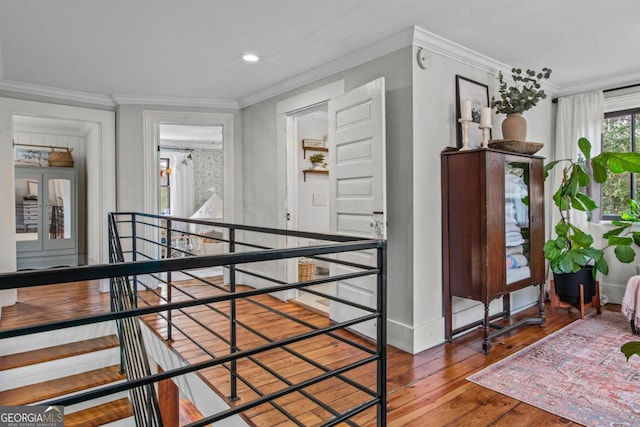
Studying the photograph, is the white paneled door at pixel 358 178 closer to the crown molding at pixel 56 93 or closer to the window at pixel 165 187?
the crown molding at pixel 56 93

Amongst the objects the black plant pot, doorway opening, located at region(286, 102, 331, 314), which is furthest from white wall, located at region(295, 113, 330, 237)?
the black plant pot

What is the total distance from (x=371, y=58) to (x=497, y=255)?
182 cm

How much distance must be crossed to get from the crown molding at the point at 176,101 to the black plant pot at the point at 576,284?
13.5 feet

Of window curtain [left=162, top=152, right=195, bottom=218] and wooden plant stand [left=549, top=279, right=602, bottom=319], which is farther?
window curtain [left=162, top=152, right=195, bottom=218]

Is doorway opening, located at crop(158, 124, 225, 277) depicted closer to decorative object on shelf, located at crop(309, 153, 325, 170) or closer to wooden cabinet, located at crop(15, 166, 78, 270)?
wooden cabinet, located at crop(15, 166, 78, 270)

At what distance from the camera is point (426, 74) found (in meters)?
2.98

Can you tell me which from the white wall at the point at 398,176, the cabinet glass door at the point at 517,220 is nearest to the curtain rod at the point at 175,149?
the white wall at the point at 398,176

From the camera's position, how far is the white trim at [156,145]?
4828 mm

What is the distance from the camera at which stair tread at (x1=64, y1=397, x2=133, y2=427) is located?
292cm

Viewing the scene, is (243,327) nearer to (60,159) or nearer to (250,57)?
(250,57)

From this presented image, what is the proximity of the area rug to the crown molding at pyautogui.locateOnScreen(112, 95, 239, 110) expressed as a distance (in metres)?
4.08

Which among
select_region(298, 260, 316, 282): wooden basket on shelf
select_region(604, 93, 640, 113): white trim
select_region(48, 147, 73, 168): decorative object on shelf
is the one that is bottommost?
select_region(298, 260, 316, 282): wooden basket on shelf

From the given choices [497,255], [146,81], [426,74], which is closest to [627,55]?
[426,74]

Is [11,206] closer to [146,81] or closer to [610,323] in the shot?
[146,81]
